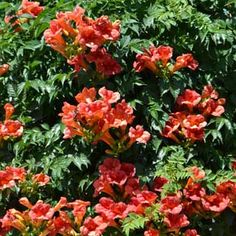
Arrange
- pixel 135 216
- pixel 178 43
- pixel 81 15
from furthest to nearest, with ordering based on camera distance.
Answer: pixel 178 43 < pixel 81 15 < pixel 135 216

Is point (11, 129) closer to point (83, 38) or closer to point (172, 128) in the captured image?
point (83, 38)

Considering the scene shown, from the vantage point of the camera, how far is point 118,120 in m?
3.42

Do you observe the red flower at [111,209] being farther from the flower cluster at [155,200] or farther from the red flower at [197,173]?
the red flower at [197,173]

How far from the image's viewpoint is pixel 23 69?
391 cm

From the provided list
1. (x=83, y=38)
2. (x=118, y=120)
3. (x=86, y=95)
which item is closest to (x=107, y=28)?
(x=83, y=38)

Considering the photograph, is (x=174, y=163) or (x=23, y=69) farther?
(x=23, y=69)

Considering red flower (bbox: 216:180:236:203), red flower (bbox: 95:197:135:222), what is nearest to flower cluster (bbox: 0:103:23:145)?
red flower (bbox: 95:197:135:222)

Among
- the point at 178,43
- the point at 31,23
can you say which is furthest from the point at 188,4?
the point at 31,23

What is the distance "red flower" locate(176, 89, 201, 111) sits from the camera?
3.62 meters

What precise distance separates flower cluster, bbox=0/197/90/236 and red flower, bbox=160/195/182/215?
1.27ft

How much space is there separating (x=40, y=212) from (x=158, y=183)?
0.64 m

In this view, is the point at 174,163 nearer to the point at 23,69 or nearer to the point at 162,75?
the point at 162,75

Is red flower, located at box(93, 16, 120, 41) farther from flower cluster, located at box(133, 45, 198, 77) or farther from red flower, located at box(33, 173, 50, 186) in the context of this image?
red flower, located at box(33, 173, 50, 186)

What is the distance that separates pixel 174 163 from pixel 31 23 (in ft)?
4.13
